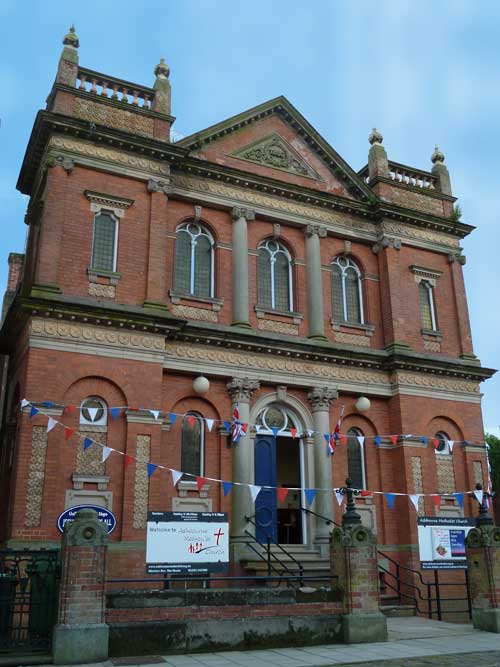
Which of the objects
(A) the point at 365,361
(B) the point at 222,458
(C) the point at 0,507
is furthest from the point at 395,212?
(C) the point at 0,507

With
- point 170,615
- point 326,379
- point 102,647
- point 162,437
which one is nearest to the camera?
point 102,647

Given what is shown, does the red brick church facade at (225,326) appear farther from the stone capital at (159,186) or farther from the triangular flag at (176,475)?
the triangular flag at (176,475)

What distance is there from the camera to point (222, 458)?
17.6 metres

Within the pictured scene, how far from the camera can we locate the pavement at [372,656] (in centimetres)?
988

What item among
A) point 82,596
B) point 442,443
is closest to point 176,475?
point 82,596

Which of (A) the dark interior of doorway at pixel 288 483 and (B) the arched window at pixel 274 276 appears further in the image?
(A) the dark interior of doorway at pixel 288 483

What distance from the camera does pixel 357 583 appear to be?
12258 millimetres

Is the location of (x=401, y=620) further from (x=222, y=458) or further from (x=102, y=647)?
(x=102, y=647)

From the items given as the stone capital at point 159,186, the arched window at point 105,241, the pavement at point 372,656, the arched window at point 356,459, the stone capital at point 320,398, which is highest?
the stone capital at point 159,186

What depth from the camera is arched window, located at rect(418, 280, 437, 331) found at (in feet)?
72.3

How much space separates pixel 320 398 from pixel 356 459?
2353mm

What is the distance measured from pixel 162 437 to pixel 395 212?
36.4 ft

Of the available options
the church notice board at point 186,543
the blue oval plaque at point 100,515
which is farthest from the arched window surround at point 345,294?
the blue oval plaque at point 100,515

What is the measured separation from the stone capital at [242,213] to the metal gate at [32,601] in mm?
11663
